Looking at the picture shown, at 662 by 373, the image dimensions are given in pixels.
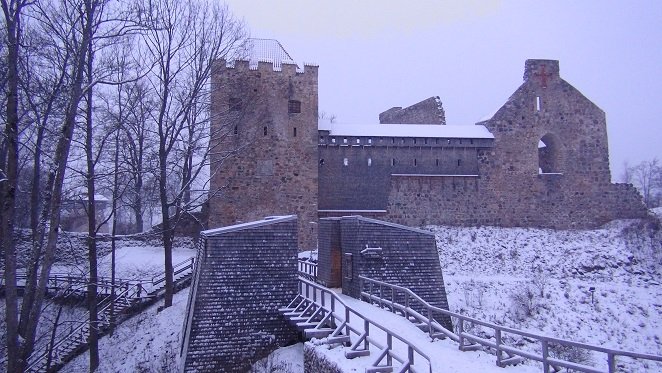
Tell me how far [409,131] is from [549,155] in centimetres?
809

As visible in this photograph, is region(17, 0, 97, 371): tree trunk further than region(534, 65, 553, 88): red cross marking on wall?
No

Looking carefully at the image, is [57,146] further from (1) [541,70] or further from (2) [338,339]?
(1) [541,70]

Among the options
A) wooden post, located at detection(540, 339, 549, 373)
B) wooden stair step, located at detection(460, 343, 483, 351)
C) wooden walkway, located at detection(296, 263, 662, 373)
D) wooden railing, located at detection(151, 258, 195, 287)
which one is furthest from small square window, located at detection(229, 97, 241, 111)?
wooden post, located at detection(540, 339, 549, 373)

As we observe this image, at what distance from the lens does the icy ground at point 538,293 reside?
13539 millimetres

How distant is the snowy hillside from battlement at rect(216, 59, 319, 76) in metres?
8.97

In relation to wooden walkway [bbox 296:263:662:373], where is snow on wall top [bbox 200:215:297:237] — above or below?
above

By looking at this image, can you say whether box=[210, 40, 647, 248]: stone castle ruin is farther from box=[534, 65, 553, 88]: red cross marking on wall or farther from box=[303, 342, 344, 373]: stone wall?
box=[303, 342, 344, 373]: stone wall

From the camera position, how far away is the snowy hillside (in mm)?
15750

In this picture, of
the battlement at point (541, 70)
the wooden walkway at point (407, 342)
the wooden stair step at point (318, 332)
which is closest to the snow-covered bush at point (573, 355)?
the wooden walkway at point (407, 342)

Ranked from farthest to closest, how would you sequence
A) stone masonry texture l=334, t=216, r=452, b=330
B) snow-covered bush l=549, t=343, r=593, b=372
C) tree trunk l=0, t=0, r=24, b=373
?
snow-covered bush l=549, t=343, r=593, b=372, stone masonry texture l=334, t=216, r=452, b=330, tree trunk l=0, t=0, r=24, b=373

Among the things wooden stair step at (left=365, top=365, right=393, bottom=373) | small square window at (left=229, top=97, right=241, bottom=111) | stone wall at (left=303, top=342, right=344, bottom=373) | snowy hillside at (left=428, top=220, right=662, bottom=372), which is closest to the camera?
wooden stair step at (left=365, top=365, right=393, bottom=373)

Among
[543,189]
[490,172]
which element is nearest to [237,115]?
[490,172]

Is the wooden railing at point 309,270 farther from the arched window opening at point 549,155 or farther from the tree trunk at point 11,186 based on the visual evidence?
the arched window opening at point 549,155

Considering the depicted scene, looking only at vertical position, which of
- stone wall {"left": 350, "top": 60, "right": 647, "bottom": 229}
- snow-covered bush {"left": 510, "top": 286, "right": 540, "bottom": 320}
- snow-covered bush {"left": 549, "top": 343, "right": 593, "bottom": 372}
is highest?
stone wall {"left": 350, "top": 60, "right": 647, "bottom": 229}
